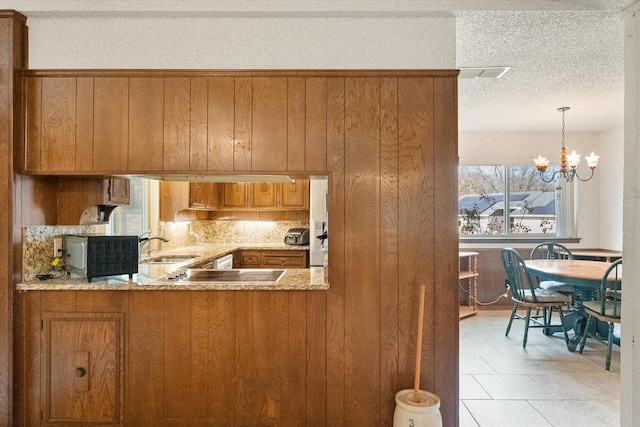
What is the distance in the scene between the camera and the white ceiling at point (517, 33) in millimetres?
2326

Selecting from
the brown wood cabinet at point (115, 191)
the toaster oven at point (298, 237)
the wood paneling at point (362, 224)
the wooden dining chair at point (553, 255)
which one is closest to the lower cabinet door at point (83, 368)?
the brown wood cabinet at point (115, 191)

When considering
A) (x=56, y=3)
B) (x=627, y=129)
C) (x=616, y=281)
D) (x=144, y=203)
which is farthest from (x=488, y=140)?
(x=56, y=3)

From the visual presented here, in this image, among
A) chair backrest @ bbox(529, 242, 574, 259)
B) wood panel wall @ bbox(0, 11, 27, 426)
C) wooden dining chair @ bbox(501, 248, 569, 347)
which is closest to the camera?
wood panel wall @ bbox(0, 11, 27, 426)

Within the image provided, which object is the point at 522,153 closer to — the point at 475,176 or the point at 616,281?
the point at 475,176

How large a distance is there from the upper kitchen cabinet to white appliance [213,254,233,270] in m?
1.87

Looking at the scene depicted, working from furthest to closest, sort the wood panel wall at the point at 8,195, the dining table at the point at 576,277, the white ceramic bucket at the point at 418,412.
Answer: the dining table at the point at 576,277 → the wood panel wall at the point at 8,195 → the white ceramic bucket at the point at 418,412

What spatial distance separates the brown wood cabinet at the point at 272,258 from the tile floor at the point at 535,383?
7.60 ft

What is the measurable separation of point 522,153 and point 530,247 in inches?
57.0

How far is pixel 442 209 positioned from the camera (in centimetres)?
236

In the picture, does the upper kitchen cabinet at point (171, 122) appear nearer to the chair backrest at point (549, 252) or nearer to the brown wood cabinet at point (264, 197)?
the brown wood cabinet at point (264, 197)

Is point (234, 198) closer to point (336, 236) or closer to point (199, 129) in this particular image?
point (199, 129)

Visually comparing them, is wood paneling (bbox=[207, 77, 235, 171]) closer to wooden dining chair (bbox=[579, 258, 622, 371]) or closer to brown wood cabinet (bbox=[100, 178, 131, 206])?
brown wood cabinet (bbox=[100, 178, 131, 206])

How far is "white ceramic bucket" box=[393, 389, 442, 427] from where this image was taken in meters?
2.04

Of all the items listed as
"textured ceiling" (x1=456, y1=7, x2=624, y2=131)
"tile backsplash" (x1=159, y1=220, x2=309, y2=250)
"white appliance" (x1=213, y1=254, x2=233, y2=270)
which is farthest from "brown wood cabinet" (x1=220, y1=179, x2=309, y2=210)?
"textured ceiling" (x1=456, y1=7, x2=624, y2=131)
